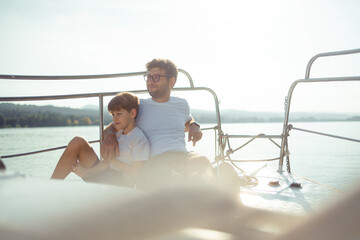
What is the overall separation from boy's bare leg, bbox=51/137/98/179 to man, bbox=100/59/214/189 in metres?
0.15

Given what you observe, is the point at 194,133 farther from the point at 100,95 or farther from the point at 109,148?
the point at 100,95

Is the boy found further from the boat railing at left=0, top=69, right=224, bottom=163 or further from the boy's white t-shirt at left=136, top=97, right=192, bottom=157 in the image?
the boat railing at left=0, top=69, right=224, bottom=163

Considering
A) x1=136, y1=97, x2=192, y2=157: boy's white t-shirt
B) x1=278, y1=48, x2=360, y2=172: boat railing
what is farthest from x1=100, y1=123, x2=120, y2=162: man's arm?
x1=278, y1=48, x2=360, y2=172: boat railing

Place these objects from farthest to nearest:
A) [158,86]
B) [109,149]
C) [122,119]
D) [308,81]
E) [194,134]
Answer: [308,81] → [158,86] → [194,134] → [122,119] → [109,149]

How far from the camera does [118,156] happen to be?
2.03 m

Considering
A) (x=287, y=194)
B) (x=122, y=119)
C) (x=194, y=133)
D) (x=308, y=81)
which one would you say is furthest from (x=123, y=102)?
(x=308, y=81)

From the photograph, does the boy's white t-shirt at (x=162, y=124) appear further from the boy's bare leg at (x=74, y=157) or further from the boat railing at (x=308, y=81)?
the boat railing at (x=308, y=81)

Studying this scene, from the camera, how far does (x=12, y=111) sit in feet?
6.81

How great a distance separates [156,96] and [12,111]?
103 centimetres

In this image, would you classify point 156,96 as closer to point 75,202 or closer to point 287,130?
point 287,130

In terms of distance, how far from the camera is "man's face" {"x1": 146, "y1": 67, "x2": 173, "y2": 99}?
238 centimetres

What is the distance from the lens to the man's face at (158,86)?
238 cm

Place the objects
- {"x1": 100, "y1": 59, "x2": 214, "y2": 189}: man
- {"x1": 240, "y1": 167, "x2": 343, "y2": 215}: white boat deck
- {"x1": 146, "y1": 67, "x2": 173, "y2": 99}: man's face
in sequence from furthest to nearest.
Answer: {"x1": 146, "y1": 67, "x2": 173, "y2": 99}: man's face, {"x1": 100, "y1": 59, "x2": 214, "y2": 189}: man, {"x1": 240, "y1": 167, "x2": 343, "y2": 215}: white boat deck

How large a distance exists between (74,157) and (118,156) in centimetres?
32
